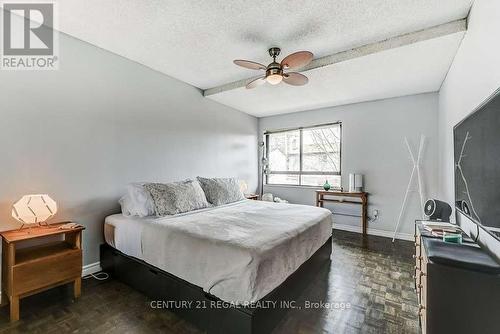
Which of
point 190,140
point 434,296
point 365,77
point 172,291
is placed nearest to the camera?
point 434,296

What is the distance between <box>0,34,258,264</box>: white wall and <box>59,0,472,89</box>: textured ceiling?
391 mm

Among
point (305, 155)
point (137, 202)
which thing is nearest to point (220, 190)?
point (137, 202)

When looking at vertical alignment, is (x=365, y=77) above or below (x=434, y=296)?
above

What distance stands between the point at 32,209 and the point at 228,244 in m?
1.73

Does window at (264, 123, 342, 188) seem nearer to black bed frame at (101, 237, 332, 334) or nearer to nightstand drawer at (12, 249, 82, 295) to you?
black bed frame at (101, 237, 332, 334)

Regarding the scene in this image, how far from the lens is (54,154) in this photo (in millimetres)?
2305

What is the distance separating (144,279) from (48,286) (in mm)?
738

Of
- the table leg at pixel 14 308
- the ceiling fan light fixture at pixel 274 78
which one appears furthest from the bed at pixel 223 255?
the ceiling fan light fixture at pixel 274 78

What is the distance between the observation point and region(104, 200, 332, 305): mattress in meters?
1.53

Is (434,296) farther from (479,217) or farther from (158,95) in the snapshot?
(158,95)

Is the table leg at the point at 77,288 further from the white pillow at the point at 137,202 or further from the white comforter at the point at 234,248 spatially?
the white pillow at the point at 137,202

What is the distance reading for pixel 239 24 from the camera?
217 centimetres

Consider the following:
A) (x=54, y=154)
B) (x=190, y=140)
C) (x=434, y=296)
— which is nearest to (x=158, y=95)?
(x=190, y=140)
